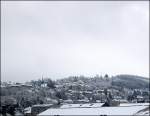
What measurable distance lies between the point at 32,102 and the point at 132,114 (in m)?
66.6

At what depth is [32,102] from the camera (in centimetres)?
10825

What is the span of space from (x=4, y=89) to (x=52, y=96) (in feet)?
56.6

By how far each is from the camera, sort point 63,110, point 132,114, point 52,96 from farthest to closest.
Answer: point 52,96 < point 63,110 < point 132,114

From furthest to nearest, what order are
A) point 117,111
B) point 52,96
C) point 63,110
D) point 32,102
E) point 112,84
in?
1. point 112,84
2. point 52,96
3. point 32,102
4. point 63,110
5. point 117,111

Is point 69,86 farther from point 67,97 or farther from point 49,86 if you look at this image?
point 67,97

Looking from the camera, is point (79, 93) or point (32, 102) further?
point (79, 93)

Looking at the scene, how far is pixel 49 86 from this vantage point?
165000mm

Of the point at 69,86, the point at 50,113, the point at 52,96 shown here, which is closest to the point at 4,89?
the point at 52,96

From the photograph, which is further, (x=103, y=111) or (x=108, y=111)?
(x=103, y=111)

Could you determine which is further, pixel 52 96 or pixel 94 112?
pixel 52 96

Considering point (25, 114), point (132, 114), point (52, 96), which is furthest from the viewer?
point (52, 96)

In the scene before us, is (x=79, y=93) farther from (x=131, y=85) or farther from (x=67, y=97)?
(x=131, y=85)

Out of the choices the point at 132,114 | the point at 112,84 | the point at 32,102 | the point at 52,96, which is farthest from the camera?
the point at 112,84

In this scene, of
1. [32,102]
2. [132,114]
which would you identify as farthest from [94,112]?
[32,102]
